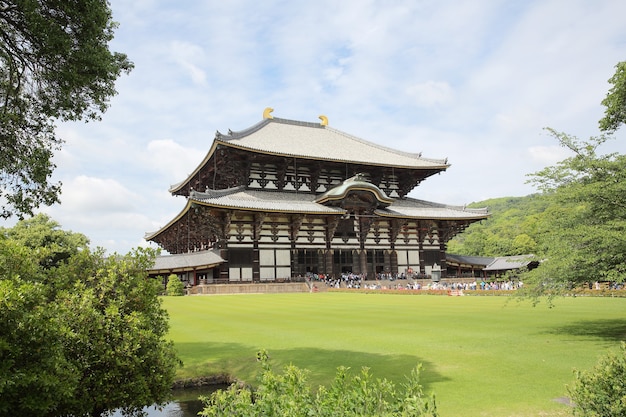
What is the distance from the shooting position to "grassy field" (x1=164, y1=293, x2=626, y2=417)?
6887 mm

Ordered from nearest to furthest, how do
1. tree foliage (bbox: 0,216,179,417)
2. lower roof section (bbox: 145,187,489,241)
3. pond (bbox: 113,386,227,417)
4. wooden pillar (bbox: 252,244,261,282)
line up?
tree foliage (bbox: 0,216,179,417) < pond (bbox: 113,386,227,417) < lower roof section (bbox: 145,187,489,241) < wooden pillar (bbox: 252,244,261,282)

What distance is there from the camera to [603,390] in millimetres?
4406

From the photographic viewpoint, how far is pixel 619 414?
413 centimetres

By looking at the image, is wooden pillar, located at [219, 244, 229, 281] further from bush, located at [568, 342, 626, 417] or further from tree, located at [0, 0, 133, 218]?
bush, located at [568, 342, 626, 417]

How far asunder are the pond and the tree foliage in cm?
179

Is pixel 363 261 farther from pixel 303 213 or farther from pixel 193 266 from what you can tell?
pixel 193 266

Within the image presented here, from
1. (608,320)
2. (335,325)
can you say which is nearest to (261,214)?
(335,325)

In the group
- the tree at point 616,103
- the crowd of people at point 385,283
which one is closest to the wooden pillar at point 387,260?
the crowd of people at point 385,283

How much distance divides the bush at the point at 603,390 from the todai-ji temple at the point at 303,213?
31956 millimetres

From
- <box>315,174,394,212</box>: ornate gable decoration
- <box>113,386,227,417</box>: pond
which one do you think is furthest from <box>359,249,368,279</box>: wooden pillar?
<box>113,386,227,417</box>: pond

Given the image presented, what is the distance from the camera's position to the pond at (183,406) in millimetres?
7883

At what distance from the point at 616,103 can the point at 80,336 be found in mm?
14255

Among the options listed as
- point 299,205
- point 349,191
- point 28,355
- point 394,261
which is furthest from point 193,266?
point 28,355

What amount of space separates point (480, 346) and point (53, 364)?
8.53 metres
